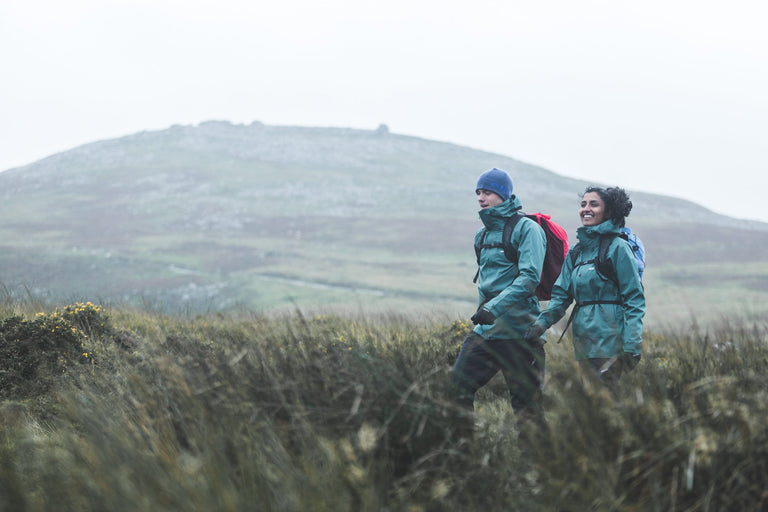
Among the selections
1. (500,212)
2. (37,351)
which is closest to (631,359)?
(500,212)

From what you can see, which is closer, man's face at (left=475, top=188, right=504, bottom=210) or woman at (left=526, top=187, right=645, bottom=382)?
woman at (left=526, top=187, right=645, bottom=382)

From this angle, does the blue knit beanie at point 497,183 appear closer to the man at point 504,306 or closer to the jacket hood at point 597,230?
the man at point 504,306

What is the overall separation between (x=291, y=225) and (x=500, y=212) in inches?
2736

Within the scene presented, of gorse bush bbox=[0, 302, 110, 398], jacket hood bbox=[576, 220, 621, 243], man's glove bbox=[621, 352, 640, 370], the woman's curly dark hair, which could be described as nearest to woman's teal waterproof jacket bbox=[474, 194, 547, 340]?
jacket hood bbox=[576, 220, 621, 243]

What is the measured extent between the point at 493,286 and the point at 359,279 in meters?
43.2

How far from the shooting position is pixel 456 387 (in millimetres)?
3615

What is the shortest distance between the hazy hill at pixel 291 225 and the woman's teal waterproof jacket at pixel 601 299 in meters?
12.1

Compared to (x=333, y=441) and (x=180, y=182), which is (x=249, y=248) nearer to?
(x=180, y=182)

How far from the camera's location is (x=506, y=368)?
4012mm

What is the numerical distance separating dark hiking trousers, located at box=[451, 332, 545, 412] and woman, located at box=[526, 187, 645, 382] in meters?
0.19

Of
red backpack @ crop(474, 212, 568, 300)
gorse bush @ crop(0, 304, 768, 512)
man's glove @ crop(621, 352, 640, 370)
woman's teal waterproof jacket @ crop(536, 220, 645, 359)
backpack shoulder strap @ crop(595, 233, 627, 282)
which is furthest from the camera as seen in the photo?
red backpack @ crop(474, 212, 568, 300)

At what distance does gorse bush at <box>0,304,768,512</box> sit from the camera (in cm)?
254

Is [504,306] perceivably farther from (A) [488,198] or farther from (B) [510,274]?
(A) [488,198]

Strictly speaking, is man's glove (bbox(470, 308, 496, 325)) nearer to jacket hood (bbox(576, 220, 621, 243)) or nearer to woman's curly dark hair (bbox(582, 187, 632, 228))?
jacket hood (bbox(576, 220, 621, 243))
